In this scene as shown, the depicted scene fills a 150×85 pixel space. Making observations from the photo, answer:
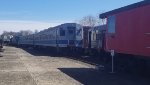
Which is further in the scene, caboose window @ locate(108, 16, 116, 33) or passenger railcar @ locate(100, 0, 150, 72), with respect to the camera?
caboose window @ locate(108, 16, 116, 33)

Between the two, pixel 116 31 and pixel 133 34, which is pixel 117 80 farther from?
pixel 116 31

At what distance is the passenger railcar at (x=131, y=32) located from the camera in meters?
16.0

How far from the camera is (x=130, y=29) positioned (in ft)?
58.3

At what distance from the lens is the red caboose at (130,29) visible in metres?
16.0

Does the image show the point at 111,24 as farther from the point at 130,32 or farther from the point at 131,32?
the point at 131,32

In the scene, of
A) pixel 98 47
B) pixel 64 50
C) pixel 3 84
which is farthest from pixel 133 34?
pixel 64 50

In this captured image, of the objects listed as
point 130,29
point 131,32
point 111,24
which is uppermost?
point 111,24

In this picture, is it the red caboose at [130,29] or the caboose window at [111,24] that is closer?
the red caboose at [130,29]

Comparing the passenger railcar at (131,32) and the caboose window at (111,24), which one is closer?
the passenger railcar at (131,32)

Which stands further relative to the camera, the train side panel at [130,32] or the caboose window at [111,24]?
the caboose window at [111,24]

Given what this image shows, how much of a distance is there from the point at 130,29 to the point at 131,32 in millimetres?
202

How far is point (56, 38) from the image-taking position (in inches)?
1665

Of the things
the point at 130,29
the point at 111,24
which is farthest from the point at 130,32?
the point at 111,24

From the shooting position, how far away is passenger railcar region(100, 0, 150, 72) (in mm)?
16000
